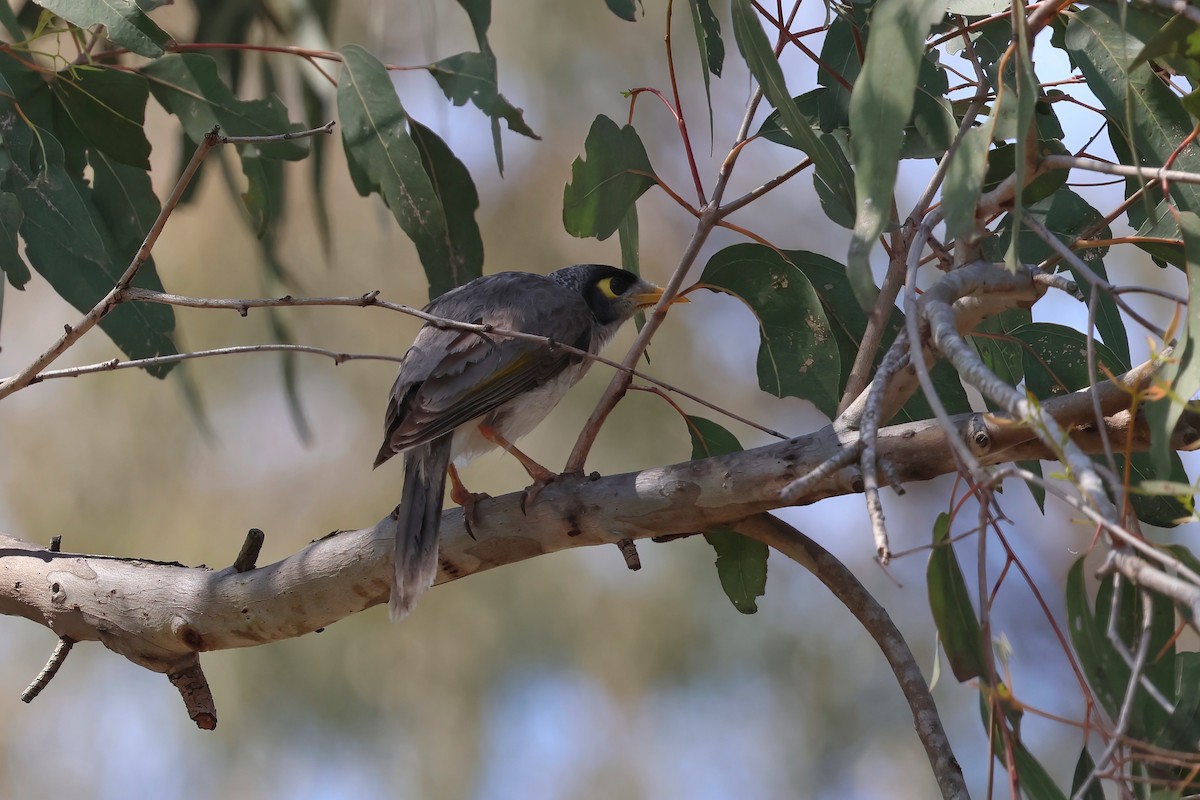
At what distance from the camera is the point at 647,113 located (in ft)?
20.2

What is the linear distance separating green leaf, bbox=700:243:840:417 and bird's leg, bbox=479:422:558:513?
49 centimetres

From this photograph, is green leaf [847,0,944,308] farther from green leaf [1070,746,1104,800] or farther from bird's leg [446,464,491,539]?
bird's leg [446,464,491,539]

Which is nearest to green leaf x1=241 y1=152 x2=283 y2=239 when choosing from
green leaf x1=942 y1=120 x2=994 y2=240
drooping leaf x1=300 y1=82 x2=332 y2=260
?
drooping leaf x1=300 y1=82 x2=332 y2=260

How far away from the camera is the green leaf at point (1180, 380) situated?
147 centimetres

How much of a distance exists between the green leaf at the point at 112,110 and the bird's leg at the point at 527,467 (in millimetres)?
1052

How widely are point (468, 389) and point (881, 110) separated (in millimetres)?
1331

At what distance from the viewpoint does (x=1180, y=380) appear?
59.9 inches

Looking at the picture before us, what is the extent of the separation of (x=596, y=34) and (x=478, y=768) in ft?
12.6

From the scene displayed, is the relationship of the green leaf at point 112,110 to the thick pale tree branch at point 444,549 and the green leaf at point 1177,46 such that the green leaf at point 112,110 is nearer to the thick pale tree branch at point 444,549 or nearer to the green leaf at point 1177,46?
the thick pale tree branch at point 444,549

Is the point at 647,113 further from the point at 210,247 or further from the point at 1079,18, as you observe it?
the point at 1079,18

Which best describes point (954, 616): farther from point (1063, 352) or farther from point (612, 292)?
point (612, 292)

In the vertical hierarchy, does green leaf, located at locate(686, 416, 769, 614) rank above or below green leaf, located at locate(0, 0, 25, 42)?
below

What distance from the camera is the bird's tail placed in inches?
86.6

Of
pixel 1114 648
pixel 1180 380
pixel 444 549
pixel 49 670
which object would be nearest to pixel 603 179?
pixel 444 549
